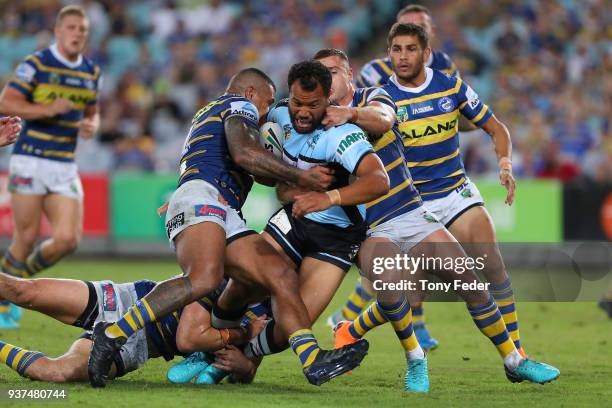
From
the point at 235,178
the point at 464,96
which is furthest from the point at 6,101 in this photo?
the point at 464,96

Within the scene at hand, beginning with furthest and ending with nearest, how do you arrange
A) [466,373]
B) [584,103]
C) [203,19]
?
[203,19] < [584,103] < [466,373]

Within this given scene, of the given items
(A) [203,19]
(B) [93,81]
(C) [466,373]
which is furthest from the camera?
(A) [203,19]

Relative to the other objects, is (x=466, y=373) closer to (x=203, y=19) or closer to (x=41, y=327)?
(x=41, y=327)

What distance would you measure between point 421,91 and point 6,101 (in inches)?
177

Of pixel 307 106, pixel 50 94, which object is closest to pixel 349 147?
pixel 307 106

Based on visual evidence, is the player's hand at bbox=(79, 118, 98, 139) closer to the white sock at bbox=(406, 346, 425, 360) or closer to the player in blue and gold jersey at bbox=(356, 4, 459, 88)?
the player in blue and gold jersey at bbox=(356, 4, 459, 88)

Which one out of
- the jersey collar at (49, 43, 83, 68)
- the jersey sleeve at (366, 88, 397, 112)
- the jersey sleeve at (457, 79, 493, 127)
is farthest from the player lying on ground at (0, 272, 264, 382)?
the jersey collar at (49, 43, 83, 68)

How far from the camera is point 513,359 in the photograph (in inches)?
283

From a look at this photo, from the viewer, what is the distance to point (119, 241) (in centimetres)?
1736

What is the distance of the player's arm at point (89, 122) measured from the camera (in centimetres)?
1098

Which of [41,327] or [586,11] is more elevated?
[586,11]

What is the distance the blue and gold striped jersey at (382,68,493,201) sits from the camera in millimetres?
8141

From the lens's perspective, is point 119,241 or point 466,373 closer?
point 466,373

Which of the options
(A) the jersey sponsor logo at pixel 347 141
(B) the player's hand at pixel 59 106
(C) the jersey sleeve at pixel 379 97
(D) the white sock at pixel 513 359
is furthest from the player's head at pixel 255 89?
(B) the player's hand at pixel 59 106
